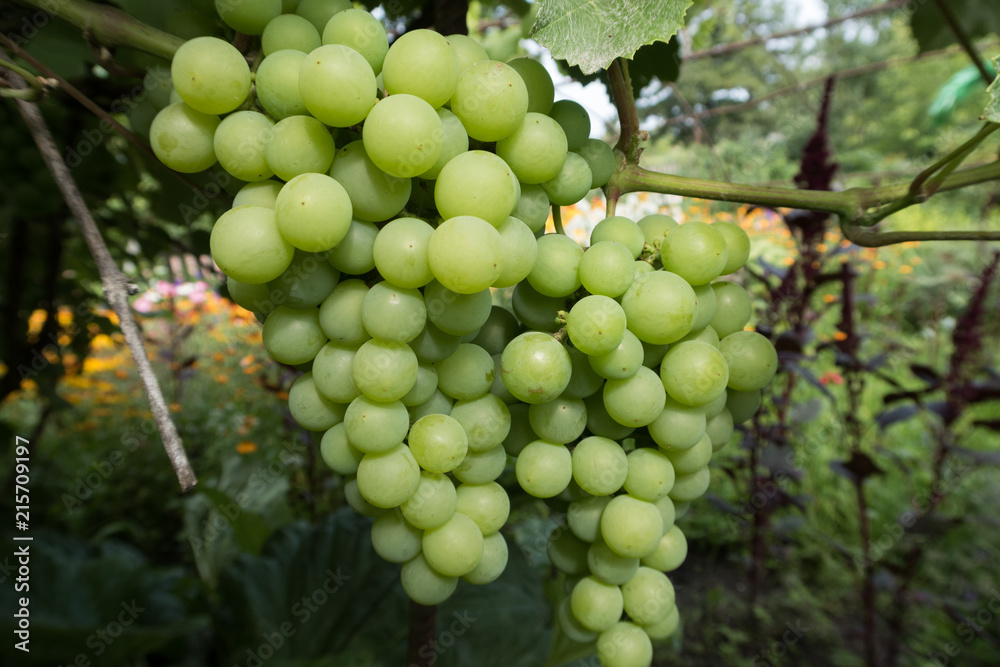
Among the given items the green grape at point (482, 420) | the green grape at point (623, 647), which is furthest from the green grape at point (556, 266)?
the green grape at point (623, 647)

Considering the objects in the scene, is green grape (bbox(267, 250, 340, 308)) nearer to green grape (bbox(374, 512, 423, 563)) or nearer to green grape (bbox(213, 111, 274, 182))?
green grape (bbox(213, 111, 274, 182))

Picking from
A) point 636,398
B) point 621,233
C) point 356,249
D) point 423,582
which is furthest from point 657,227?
point 423,582

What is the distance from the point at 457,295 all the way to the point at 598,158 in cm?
18

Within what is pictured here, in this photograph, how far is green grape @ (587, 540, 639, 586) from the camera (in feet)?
1.68

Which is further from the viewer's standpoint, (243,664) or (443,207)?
(243,664)

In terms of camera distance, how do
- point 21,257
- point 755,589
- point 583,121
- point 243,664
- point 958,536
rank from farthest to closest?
1. point 958,536
2. point 755,589
3. point 21,257
4. point 243,664
5. point 583,121

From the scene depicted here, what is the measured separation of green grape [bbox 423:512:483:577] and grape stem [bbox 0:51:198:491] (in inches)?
7.2

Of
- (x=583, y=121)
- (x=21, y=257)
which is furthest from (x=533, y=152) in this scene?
(x=21, y=257)

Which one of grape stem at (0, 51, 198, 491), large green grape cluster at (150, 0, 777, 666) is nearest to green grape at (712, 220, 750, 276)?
large green grape cluster at (150, 0, 777, 666)

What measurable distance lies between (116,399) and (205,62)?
2518 millimetres

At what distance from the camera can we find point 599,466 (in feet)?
1.54

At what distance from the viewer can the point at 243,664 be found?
896 millimetres

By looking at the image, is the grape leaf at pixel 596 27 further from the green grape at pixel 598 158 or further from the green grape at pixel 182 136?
the green grape at pixel 182 136

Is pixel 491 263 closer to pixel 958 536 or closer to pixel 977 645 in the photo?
pixel 977 645
